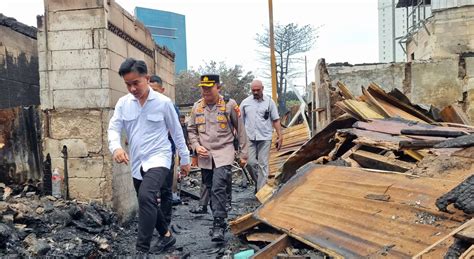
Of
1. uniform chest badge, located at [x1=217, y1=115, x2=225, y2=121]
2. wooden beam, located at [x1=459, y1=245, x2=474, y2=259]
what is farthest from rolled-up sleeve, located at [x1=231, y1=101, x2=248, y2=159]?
wooden beam, located at [x1=459, y1=245, x2=474, y2=259]

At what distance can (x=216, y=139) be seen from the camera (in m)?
4.58

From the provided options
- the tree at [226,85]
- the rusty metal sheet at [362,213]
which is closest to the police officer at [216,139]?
the rusty metal sheet at [362,213]

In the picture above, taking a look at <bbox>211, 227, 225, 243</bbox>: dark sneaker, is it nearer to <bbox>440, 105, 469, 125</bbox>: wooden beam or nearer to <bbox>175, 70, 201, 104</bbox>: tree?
<bbox>440, 105, 469, 125</bbox>: wooden beam

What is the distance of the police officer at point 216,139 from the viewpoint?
4.43 m

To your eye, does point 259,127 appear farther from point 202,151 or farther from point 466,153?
point 466,153

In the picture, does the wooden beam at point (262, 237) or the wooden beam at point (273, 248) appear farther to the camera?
the wooden beam at point (262, 237)

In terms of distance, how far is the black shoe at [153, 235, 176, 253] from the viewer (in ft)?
13.1

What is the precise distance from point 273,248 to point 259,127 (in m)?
3.28

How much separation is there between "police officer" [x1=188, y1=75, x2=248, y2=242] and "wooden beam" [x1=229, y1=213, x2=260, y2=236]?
26 cm

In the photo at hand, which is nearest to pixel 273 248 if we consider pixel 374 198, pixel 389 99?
pixel 374 198

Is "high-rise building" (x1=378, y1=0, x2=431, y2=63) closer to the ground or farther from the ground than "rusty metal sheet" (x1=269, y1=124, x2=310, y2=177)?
farther from the ground

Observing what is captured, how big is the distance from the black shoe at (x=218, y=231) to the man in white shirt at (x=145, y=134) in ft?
2.47

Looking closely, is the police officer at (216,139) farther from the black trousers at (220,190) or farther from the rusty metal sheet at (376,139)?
the rusty metal sheet at (376,139)

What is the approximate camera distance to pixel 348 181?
11.3 feet
